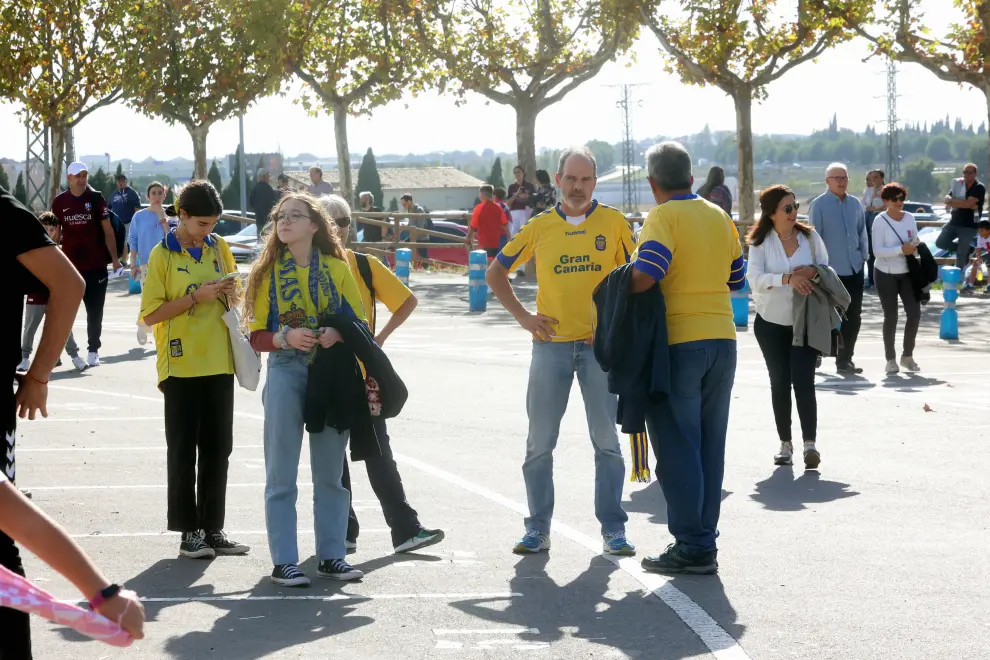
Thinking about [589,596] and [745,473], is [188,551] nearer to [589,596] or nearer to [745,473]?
[589,596]

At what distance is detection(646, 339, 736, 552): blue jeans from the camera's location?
23.0 feet

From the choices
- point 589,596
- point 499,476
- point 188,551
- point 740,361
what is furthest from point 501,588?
point 740,361

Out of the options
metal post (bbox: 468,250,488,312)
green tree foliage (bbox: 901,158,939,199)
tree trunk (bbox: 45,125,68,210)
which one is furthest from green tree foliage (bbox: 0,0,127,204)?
green tree foliage (bbox: 901,158,939,199)

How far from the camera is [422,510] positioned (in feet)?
28.2

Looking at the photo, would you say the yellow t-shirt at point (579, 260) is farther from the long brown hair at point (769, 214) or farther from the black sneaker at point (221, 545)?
the long brown hair at point (769, 214)

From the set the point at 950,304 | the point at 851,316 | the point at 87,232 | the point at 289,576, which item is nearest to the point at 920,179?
the point at 950,304

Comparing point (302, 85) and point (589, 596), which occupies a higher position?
point (302, 85)

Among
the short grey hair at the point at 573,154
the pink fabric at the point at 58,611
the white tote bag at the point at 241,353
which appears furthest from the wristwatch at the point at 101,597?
the short grey hair at the point at 573,154

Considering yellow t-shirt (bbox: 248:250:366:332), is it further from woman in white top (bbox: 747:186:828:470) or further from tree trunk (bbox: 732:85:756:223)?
tree trunk (bbox: 732:85:756:223)

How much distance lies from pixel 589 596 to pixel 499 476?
3111 millimetres

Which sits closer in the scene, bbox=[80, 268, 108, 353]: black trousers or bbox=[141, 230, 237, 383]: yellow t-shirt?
bbox=[141, 230, 237, 383]: yellow t-shirt

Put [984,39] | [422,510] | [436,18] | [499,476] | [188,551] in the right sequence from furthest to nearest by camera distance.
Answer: [436,18], [984,39], [499,476], [422,510], [188,551]

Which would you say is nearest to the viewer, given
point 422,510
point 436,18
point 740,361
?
point 422,510

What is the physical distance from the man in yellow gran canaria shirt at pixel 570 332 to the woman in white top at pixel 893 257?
791 cm
